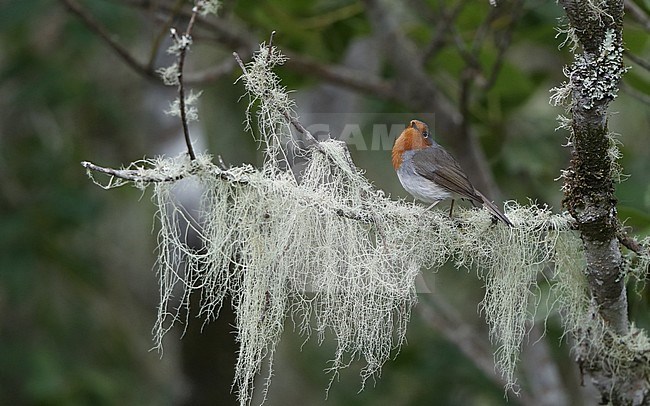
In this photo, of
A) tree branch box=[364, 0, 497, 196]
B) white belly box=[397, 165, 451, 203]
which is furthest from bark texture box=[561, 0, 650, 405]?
tree branch box=[364, 0, 497, 196]

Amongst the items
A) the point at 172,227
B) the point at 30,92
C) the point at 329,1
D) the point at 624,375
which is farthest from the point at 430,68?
the point at 172,227

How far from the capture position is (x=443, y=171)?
2576 millimetres

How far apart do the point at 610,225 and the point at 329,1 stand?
92.6 inches

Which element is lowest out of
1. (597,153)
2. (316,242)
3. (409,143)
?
(316,242)

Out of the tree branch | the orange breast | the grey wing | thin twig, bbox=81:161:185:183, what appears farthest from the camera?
the tree branch

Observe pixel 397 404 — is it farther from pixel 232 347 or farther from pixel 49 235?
pixel 49 235

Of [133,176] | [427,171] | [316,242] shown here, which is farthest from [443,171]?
[133,176]

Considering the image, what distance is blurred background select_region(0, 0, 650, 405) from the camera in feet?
12.1

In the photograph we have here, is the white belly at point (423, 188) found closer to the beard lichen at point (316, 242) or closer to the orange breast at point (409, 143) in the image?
the orange breast at point (409, 143)

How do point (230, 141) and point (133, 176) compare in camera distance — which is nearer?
point (133, 176)

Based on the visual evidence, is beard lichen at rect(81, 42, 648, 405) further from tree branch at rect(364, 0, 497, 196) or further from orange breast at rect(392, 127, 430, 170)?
tree branch at rect(364, 0, 497, 196)

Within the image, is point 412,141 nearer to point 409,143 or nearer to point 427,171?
point 409,143

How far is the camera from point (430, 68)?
4246mm

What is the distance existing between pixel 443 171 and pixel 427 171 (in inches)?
2.6
